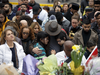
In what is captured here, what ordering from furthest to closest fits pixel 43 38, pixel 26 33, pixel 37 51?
pixel 26 33
pixel 43 38
pixel 37 51

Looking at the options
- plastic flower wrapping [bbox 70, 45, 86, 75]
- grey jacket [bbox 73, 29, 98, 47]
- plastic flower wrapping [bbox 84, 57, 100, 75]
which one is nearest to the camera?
plastic flower wrapping [bbox 84, 57, 100, 75]

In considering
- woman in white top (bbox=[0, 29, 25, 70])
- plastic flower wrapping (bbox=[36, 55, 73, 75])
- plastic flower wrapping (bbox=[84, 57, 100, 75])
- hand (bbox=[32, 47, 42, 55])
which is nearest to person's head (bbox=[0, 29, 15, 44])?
woman in white top (bbox=[0, 29, 25, 70])

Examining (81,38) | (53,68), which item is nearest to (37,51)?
(81,38)

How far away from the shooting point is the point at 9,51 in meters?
3.71

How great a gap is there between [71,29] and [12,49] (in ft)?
6.83

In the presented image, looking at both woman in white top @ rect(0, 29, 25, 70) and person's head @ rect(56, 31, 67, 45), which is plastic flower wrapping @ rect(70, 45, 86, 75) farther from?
person's head @ rect(56, 31, 67, 45)

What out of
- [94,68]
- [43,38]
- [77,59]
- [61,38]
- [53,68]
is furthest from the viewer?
[61,38]

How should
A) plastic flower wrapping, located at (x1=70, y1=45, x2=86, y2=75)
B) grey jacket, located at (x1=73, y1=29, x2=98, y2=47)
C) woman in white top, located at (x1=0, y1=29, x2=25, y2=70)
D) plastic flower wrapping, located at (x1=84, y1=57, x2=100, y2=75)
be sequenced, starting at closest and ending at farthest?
plastic flower wrapping, located at (x1=84, y1=57, x2=100, y2=75) → plastic flower wrapping, located at (x1=70, y1=45, x2=86, y2=75) → woman in white top, located at (x1=0, y1=29, x2=25, y2=70) → grey jacket, located at (x1=73, y1=29, x2=98, y2=47)

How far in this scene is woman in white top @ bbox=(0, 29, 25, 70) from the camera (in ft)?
12.0

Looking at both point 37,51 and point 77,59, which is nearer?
point 77,59

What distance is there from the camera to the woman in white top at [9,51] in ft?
12.0

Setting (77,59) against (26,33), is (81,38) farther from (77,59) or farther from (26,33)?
(77,59)

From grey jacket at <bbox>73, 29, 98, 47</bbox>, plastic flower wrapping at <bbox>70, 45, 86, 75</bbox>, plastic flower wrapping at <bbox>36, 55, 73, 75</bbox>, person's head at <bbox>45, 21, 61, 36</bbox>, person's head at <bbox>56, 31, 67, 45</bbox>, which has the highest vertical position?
plastic flower wrapping at <bbox>70, 45, 86, 75</bbox>

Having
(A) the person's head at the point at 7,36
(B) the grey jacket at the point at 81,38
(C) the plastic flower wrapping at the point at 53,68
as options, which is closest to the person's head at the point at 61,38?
(B) the grey jacket at the point at 81,38
